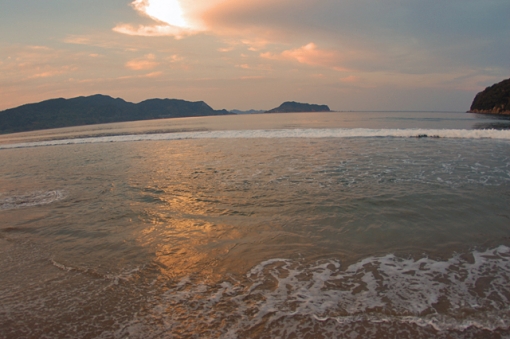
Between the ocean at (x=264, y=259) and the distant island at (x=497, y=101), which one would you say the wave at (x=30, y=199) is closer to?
the ocean at (x=264, y=259)

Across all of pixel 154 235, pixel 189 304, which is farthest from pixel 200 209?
pixel 189 304

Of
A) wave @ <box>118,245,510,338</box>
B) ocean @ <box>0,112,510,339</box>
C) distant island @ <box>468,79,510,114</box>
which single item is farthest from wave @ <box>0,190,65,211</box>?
distant island @ <box>468,79,510,114</box>

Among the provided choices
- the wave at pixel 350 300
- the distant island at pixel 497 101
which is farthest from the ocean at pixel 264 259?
the distant island at pixel 497 101

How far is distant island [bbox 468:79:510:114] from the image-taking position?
94.9 metres

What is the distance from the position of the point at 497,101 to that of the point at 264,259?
137 metres

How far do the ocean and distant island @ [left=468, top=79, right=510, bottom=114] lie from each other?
4351 inches

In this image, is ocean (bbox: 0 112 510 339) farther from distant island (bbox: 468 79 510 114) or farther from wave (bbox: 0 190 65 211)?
distant island (bbox: 468 79 510 114)

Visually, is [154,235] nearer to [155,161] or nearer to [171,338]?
[171,338]

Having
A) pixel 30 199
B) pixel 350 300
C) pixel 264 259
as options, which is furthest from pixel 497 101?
pixel 30 199

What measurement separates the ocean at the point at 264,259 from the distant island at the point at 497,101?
111 metres

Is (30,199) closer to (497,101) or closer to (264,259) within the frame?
(264,259)

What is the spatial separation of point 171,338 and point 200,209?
5.52 m

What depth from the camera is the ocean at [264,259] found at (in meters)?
3.96

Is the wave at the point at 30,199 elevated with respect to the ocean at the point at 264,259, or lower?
elevated
